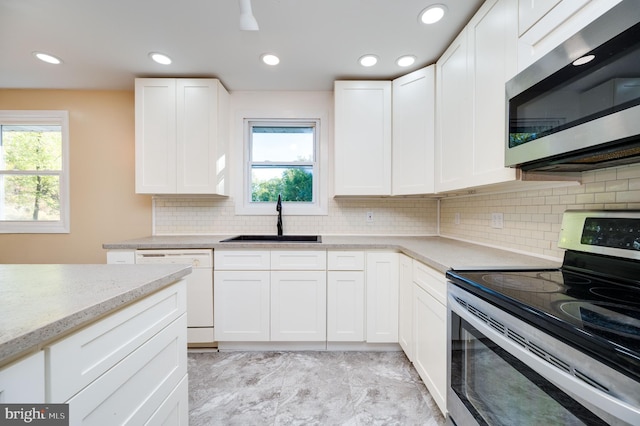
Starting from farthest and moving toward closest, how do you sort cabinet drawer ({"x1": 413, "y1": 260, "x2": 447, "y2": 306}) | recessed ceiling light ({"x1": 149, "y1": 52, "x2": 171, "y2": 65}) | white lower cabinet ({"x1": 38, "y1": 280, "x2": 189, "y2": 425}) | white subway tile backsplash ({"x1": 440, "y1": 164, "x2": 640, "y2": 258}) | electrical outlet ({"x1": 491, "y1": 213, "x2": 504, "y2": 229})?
recessed ceiling light ({"x1": 149, "y1": 52, "x2": 171, "y2": 65}) → electrical outlet ({"x1": 491, "y1": 213, "x2": 504, "y2": 229}) → cabinet drawer ({"x1": 413, "y1": 260, "x2": 447, "y2": 306}) → white subway tile backsplash ({"x1": 440, "y1": 164, "x2": 640, "y2": 258}) → white lower cabinet ({"x1": 38, "y1": 280, "x2": 189, "y2": 425})

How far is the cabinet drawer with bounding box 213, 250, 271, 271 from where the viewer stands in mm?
2061

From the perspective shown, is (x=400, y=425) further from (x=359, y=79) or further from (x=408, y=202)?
(x=359, y=79)

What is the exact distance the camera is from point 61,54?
194 centimetres

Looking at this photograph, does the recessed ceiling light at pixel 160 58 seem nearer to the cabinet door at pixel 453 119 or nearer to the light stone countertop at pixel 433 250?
the light stone countertop at pixel 433 250

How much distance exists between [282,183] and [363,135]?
96 cm

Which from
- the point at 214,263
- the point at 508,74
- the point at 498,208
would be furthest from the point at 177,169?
the point at 498,208

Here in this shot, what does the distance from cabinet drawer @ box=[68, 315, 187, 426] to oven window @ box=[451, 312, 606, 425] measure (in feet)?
3.98

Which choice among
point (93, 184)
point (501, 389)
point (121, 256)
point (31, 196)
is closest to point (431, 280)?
point (501, 389)

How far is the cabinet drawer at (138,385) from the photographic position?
26.3 inches

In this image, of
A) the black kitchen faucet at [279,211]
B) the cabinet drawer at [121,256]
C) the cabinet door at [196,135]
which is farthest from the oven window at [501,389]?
the cabinet drawer at [121,256]

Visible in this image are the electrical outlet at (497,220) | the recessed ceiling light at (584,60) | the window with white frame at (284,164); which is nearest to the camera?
the recessed ceiling light at (584,60)

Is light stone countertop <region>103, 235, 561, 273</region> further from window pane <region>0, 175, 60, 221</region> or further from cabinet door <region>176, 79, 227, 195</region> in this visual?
window pane <region>0, 175, 60, 221</region>

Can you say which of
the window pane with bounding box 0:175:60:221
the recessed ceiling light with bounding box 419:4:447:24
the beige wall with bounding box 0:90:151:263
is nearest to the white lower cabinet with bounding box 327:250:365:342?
the recessed ceiling light with bounding box 419:4:447:24

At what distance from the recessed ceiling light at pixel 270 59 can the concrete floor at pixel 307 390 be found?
2.37 meters
